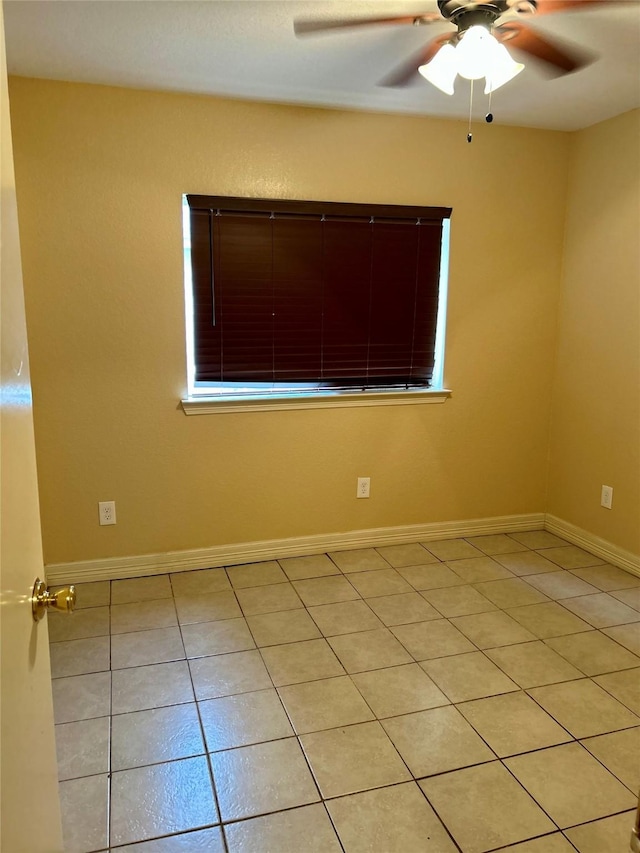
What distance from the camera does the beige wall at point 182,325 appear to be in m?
2.76

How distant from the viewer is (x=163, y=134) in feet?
9.20

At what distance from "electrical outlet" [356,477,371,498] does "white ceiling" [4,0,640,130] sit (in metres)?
1.95

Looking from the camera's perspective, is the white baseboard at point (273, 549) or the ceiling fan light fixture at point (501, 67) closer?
the ceiling fan light fixture at point (501, 67)

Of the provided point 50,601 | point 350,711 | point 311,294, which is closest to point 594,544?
point 350,711

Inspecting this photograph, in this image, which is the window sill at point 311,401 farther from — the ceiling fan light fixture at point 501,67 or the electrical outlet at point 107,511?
the ceiling fan light fixture at point 501,67

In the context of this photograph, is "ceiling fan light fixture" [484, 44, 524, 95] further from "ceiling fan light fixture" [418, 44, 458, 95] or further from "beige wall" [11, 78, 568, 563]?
"beige wall" [11, 78, 568, 563]

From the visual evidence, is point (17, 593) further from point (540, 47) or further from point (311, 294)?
point (311, 294)

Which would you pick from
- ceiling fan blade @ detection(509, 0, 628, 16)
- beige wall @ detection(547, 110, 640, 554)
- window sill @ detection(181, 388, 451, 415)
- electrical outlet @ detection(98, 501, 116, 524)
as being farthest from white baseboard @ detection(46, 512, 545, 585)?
ceiling fan blade @ detection(509, 0, 628, 16)

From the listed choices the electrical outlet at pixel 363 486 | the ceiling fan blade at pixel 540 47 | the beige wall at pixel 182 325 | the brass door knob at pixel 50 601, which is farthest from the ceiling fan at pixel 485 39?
the electrical outlet at pixel 363 486

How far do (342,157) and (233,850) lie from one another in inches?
115

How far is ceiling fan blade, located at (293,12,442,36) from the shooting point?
1899mm

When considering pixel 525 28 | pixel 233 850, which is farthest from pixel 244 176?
pixel 233 850

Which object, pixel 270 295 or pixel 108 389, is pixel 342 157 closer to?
pixel 270 295

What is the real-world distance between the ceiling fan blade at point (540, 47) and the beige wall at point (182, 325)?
1202mm
